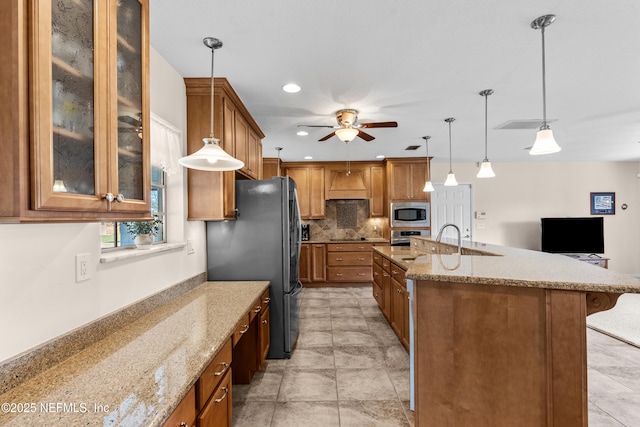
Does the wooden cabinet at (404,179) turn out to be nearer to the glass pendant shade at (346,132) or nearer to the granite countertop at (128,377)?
the glass pendant shade at (346,132)

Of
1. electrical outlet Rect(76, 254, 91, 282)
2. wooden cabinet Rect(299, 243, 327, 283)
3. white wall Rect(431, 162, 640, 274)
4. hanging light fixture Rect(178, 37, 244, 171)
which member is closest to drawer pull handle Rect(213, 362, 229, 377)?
electrical outlet Rect(76, 254, 91, 282)

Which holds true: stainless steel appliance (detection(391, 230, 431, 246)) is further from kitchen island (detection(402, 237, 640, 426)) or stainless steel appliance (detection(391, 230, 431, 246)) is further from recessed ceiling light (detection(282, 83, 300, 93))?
kitchen island (detection(402, 237, 640, 426))

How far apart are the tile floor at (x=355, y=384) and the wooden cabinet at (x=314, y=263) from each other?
2.24 metres

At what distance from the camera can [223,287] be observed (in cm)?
264

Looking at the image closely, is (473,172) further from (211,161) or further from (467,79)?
(211,161)

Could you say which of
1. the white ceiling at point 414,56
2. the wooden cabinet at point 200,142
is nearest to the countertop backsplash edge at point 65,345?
the wooden cabinet at point 200,142

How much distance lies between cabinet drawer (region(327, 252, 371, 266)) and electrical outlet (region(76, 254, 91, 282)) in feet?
15.7

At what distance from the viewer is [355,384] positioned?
2537mm

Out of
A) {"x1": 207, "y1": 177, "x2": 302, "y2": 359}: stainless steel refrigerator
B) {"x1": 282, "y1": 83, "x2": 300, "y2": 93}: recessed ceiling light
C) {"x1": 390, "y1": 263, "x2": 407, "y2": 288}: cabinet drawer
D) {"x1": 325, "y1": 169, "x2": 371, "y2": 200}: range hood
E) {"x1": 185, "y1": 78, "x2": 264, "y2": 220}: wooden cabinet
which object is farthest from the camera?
{"x1": 325, "y1": 169, "x2": 371, "y2": 200}: range hood

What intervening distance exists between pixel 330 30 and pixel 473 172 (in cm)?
570

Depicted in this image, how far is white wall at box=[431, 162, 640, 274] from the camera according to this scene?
6598 millimetres

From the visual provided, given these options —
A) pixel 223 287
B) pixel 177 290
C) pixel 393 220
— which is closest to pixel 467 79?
pixel 223 287

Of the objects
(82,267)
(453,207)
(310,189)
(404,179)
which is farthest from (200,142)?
(453,207)

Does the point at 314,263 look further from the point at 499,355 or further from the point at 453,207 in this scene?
the point at 499,355
